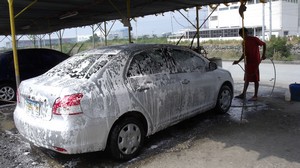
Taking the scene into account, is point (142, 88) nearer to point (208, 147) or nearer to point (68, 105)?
point (68, 105)

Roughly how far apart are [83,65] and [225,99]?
10.5 ft

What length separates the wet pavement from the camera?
4105 millimetres

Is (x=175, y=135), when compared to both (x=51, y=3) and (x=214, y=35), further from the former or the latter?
(x=214, y=35)

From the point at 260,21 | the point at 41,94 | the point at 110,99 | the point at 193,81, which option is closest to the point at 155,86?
the point at 110,99

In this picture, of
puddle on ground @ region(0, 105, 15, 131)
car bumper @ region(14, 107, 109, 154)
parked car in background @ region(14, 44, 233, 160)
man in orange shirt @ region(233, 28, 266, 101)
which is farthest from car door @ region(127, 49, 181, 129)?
puddle on ground @ region(0, 105, 15, 131)

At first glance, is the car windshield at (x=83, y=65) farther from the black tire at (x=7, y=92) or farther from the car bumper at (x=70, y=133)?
the black tire at (x=7, y=92)

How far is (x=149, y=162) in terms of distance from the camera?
4.15 m

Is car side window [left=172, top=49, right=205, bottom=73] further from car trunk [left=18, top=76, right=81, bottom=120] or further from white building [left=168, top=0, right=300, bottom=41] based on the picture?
white building [left=168, top=0, right=300, bottom=41]

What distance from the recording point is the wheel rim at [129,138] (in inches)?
160

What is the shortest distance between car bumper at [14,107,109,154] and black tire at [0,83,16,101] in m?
4.94

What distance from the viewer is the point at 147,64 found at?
15.0 ft

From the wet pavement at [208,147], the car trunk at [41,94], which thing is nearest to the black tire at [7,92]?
the wet pavement at [208,147]

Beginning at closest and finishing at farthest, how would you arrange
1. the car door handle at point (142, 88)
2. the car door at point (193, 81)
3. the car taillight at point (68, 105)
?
the car taillight at point (68, 105)
the car door handle at point (142, 88)
the car door at point (193, 81)

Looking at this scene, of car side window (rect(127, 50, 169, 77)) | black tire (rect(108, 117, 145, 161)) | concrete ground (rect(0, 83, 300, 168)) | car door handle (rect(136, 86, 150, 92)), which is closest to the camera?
black tire (rect(108, 117, 145, 161))
